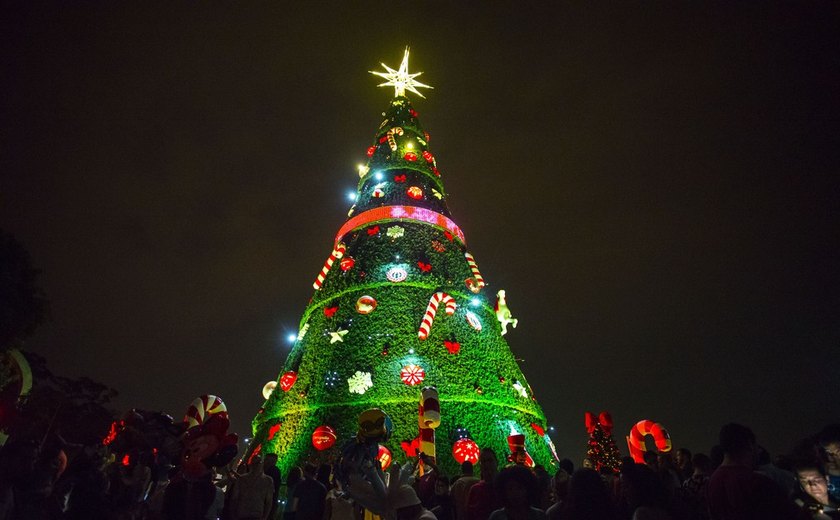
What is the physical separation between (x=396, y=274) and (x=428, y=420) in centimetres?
593

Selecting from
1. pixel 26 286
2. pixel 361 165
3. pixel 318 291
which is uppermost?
pixel 361 165

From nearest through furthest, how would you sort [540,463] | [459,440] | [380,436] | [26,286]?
[380,436] → [459,440] → [540,463] → [26,286]

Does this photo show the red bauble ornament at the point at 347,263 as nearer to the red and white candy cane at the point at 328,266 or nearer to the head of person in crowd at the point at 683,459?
the red and white candy cane at the point at 328,266

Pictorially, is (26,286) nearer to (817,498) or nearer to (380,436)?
(380,436)

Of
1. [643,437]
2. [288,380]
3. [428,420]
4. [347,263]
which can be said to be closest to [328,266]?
[347,263]

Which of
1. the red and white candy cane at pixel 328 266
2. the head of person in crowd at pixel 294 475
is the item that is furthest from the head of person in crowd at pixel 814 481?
the red and white candy cane at pixel 328 266

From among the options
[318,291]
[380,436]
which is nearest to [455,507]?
[380,436]

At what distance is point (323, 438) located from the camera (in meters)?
12.1

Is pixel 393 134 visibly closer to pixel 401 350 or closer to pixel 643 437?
pixel 401 350

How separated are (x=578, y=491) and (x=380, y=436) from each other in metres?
1.84

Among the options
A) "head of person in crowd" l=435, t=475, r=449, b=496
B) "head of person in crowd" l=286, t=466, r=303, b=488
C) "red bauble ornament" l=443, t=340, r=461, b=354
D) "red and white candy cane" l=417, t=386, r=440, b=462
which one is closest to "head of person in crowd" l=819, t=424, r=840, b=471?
"head of person in crowd" l=435, t=475, r=449, b=496

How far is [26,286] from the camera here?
68.1ft

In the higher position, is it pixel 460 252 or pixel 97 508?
pixel 460 252

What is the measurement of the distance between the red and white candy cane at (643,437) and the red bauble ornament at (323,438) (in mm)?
8138
